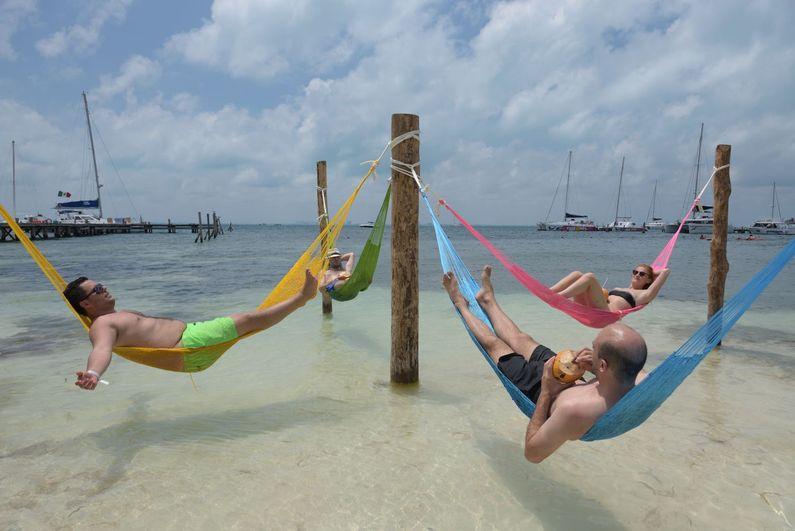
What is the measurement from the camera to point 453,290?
3391mm

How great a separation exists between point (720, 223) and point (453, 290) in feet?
13.2

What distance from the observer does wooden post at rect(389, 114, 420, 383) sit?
375 centimetres

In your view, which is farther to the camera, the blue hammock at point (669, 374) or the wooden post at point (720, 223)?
the wooden post at point (720, 223)

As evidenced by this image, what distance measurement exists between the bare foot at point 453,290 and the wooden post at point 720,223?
146 inches

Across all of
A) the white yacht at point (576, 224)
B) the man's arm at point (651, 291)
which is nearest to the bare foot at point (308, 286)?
the man's arm at point (651, 291)

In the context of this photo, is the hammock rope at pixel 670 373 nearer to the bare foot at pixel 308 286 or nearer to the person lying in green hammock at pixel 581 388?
the person lying in green hammock at pixel 581 388

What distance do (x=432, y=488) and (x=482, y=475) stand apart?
0.34m

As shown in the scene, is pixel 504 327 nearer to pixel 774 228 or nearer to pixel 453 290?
pixel 453 290

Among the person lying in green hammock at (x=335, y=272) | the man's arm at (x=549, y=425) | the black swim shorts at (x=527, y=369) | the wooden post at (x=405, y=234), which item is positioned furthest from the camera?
the person lying in green hammock at (x=335, y=272)

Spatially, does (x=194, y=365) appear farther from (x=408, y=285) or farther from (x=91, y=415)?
(x=408, y=285)

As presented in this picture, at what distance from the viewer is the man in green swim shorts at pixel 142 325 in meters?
2.98

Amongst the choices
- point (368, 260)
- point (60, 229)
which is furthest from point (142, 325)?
point (60, 229)

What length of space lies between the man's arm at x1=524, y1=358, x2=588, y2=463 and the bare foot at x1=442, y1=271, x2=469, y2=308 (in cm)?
121

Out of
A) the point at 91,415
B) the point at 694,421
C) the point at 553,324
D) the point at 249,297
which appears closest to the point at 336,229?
the point at 91,415
